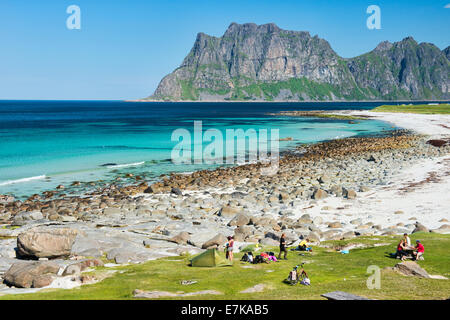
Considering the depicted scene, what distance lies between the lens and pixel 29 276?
15898 mm

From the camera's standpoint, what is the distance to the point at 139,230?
86.4 ft

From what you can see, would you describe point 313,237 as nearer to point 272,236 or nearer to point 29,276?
point 272,236

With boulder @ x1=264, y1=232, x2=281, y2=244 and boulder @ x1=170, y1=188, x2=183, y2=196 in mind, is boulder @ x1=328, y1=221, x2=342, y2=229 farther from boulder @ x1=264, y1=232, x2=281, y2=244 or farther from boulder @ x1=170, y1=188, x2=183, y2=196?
boulder @ x1=170, y1=188, x2=183, y2=196

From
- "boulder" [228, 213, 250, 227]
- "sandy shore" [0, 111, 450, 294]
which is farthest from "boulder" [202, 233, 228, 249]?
"boulder" [228, 213, 250, 227]

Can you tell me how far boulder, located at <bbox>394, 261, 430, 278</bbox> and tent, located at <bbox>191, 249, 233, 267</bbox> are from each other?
7.86 metres

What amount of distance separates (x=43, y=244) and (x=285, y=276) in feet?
41.9

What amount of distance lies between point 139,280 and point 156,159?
157 feet

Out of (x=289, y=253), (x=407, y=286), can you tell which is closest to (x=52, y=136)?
(x=289, y=253)

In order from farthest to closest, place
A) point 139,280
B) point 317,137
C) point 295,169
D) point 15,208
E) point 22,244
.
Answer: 1. point 317,137
2. point 295,169
3. point 15,208
4. point 22,244
5. point 139,280

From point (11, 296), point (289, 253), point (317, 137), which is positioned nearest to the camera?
point (11, 296)

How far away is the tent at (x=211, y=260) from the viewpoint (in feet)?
60.4

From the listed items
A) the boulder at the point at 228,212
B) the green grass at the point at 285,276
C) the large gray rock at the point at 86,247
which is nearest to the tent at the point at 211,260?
the green grass at the point at 285,276

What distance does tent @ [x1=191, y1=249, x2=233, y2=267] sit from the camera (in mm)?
18406
